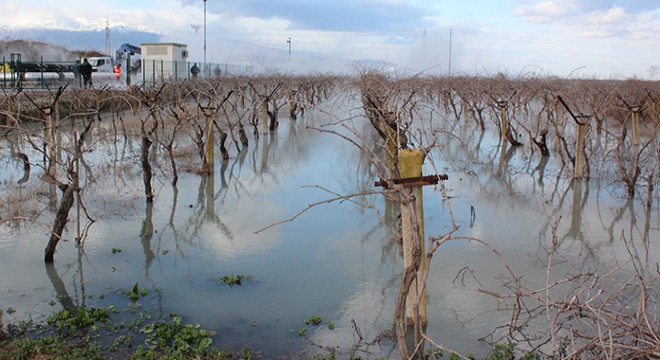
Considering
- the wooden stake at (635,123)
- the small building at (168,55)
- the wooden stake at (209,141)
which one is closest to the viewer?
the wooden stake at (209,141)

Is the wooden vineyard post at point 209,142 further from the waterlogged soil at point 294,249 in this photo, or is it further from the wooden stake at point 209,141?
the waterlogged soil at point 294,249

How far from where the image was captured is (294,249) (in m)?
7.39

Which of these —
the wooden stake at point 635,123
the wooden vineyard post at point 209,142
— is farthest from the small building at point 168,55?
the wooden stake at point 635,123

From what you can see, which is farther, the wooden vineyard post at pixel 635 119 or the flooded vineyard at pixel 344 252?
the wooden vineyard post at pixel 635 119

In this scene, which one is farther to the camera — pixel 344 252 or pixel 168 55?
pixel 168 55

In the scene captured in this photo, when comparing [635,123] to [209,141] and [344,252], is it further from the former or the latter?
[344,252]

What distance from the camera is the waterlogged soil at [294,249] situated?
531cm

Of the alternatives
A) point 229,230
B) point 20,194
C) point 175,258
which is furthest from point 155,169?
point 175,258

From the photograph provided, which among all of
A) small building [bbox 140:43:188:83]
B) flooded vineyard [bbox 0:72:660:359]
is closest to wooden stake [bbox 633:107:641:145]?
flooded vineyard [bbox 0:72:660:359]

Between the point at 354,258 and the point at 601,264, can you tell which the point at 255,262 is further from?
the point at 601,264

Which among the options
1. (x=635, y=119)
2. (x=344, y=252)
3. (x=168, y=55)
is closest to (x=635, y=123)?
(x=635, y=119)

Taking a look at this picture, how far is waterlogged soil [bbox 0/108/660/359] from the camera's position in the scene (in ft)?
17.4

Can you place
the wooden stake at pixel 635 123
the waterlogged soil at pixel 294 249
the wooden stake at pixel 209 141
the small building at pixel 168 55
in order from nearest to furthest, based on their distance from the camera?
the waterlogged soil at pixel 294 249 < the wooden stake at pixel 209 141 < the wooden stake at pixel 635 123 < the small building at pixel 168 55

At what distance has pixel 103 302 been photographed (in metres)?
5.59
